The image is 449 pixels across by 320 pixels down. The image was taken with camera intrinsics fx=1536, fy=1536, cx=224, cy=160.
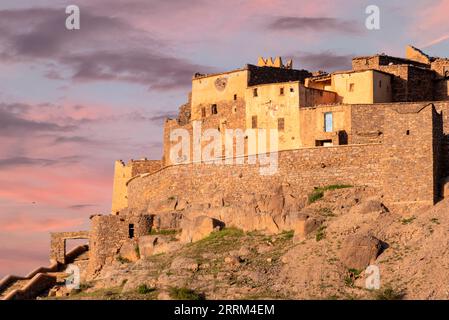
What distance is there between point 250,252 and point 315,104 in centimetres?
1105

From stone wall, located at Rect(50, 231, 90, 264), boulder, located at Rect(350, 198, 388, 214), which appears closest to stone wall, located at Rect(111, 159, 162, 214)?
stone wall, located at Rect(50, 231, 90, 264)

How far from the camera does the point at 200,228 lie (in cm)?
7662

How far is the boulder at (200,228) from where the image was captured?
250 ft

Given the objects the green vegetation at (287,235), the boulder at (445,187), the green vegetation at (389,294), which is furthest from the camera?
the green vegetation at (287,235)

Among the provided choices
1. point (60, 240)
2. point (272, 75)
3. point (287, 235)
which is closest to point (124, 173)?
point (60, 240)

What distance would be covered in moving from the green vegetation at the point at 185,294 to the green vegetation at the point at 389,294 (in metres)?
7.96

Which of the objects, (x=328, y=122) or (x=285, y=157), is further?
(x=328, y=122)

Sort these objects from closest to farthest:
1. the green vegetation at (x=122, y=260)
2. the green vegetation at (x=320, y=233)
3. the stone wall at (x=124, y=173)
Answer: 1. the green vegetation at (x=320, y=233)
2. the green vegetation at (x=122, y=260)
3. the stone wall at (x=124, y=173)

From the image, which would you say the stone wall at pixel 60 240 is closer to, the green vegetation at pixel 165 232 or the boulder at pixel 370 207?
the green vegetation at pixel 165 232

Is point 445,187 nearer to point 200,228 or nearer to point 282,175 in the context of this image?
point 282,175

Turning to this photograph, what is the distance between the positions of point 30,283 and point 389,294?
24441 millimetres

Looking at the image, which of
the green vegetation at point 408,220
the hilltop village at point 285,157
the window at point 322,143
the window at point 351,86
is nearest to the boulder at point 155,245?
the hilltop village at point 285,157

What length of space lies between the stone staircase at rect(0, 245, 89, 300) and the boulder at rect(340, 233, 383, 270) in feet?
66.0

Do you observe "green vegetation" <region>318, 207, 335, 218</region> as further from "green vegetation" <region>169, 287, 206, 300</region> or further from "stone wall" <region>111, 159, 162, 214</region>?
"stone wall" <region>111, 159, 162, 214</region>
